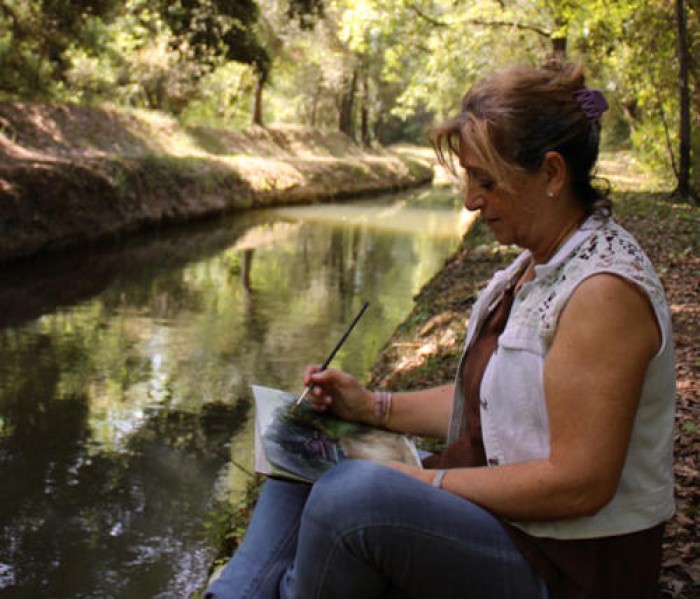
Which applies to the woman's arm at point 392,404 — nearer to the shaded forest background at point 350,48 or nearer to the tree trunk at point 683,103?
the shaded forest background at point 350,48

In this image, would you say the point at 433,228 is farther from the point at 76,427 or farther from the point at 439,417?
the point at 439,417

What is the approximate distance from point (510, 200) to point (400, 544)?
0.78 m

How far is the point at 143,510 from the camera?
4.61 metres

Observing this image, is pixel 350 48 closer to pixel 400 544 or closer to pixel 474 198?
pixel 474 198

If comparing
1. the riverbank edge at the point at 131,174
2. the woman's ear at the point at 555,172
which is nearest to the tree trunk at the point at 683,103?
the riverbank edge at the point at 131,174

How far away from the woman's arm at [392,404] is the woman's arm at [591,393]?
2.35ft

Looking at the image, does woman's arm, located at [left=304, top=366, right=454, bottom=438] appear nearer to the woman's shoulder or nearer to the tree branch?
the woman's shoulder

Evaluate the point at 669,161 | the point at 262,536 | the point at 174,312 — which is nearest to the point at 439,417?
the point at 262,536

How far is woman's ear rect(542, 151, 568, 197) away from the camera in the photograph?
185 cm

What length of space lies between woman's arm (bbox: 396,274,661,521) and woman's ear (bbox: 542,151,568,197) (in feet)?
0.92

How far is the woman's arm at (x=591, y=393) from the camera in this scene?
1.63m

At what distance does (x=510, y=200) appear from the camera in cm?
194

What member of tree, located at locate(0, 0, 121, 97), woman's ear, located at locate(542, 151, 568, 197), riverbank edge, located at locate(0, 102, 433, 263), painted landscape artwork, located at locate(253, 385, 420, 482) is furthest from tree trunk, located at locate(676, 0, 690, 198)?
woman's ear, located at locate(542, 151, 568, 197)

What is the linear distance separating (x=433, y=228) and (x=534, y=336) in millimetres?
17248
